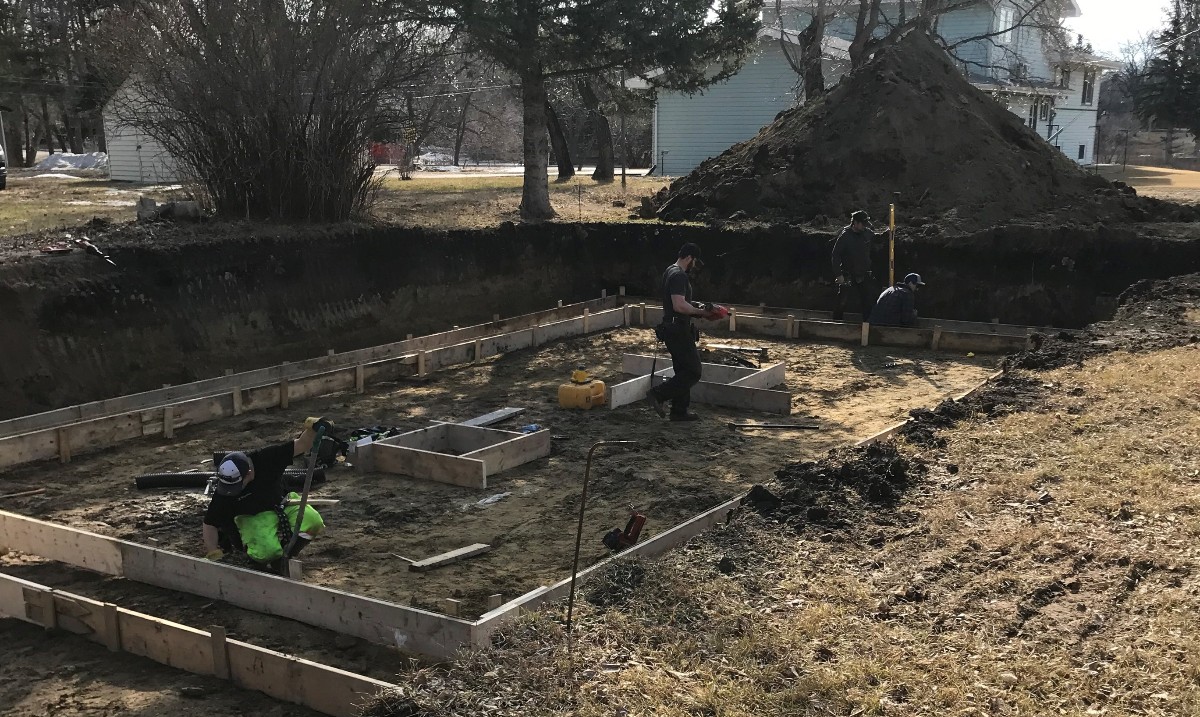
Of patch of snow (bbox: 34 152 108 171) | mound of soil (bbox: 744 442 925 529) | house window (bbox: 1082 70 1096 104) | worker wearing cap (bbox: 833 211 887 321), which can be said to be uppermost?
house window (bbox: 1082 70 1096 104)

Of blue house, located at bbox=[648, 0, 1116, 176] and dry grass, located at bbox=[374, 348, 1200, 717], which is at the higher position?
blue house, located at bbox=[648, 0, 1116, 176]

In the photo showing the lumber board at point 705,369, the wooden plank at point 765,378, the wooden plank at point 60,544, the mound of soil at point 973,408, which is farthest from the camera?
the lumber board at point 705,369

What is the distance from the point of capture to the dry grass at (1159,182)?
24234mm

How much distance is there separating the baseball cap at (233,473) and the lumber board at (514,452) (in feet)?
8.10

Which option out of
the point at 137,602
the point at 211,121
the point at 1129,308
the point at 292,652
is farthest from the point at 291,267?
the point at 1129,308

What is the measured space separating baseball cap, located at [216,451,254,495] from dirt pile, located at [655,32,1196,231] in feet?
43.4

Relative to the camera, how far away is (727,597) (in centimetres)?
516

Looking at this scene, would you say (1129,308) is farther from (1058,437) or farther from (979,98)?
(979,98)

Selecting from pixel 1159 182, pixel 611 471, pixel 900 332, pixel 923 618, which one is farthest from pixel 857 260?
pixel 1159 182

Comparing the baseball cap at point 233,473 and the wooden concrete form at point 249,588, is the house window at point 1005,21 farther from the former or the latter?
the wooden concrete form at point 249,588

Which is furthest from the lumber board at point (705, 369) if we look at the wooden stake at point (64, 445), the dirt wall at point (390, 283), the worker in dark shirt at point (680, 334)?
the wooden stake at point (64, 445)

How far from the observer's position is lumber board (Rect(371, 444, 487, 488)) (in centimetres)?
808

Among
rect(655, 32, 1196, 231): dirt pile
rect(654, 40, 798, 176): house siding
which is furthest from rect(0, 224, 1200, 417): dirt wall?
rect(654, 40, 798, 176): house siding

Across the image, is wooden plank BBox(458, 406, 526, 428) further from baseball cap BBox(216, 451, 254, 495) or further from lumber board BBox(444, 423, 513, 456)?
baseball cap BBox(216, 451, 254, 495)
